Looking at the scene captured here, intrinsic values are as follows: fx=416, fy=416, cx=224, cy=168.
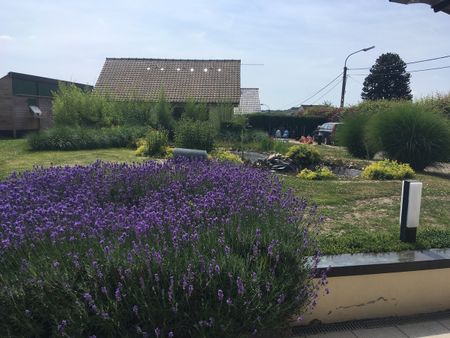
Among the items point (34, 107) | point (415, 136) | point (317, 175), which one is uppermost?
point (34, 107)

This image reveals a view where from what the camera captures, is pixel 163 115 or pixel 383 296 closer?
pixel 383 296

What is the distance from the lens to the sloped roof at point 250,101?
143 ft

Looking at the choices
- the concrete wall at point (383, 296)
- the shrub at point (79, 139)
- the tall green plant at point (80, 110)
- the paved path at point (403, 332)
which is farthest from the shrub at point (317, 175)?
the tall green plant at point (80, 110)

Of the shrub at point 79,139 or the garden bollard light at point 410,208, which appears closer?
the garden bollard light at point 410,208

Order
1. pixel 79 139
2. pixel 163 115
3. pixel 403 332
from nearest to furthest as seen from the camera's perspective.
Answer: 1. pixel 403 332
2. pixel 79 139
3. pixel 163 115

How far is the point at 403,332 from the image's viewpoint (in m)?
3.23

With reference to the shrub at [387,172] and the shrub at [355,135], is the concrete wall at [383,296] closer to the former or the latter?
the shrub at [387,172]

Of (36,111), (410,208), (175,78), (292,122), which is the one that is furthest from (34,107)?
(410,208)

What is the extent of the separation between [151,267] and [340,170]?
9869mm

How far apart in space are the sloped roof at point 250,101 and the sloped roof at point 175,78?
28.3 ft

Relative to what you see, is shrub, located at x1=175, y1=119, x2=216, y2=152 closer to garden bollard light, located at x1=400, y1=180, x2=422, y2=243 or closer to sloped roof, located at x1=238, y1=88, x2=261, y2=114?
garden bollard light, located at x1=400, y1=180, x2=422, y2=243

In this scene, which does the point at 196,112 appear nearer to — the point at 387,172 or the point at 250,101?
the point at 387,172

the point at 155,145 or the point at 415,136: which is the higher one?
the point at 415,136

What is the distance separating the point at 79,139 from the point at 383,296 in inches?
535
